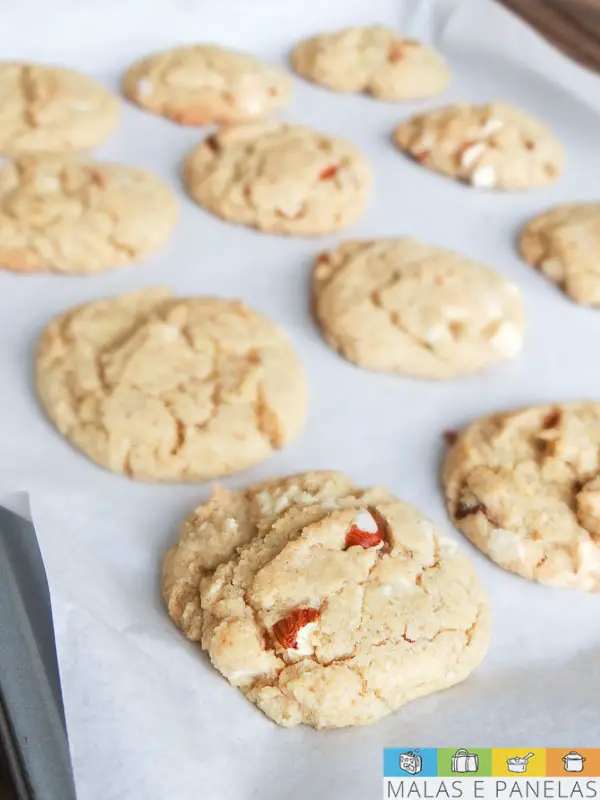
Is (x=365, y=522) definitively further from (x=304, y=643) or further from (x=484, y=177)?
(x=484, y=177)

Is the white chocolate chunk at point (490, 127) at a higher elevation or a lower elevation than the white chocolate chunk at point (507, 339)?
higher

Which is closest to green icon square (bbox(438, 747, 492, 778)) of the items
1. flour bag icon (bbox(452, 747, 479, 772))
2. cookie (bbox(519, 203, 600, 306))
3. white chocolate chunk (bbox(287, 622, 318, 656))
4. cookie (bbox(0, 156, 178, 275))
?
flour bag icon (bbox(452, 747, 479, 772))

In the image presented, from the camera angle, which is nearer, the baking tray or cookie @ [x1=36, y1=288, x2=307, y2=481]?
the baking tray

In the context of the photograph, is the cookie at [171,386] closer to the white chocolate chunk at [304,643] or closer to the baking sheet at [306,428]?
the baking sheet at [306,428]

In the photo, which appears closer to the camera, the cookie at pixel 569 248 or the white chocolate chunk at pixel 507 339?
the white chocolate chunk at pixel 507 339

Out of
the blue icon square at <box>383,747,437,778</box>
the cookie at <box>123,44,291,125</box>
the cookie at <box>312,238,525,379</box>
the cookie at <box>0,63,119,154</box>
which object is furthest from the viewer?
the cookie at <box>123,44,291,125</box>

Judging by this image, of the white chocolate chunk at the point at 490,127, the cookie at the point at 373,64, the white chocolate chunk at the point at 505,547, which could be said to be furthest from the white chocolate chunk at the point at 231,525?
the cookie at the point at 373,64

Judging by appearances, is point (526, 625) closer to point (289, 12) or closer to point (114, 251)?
point (114, 251)

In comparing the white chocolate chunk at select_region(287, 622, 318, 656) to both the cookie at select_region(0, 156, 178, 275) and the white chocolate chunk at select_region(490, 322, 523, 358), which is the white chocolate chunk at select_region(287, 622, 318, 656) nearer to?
the white chocolate chunk at select_region(490, 322, 523, 358)

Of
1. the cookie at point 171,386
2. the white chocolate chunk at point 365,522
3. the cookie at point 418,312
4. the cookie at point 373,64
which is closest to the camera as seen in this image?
the white chocolate chunk at point 365,522
